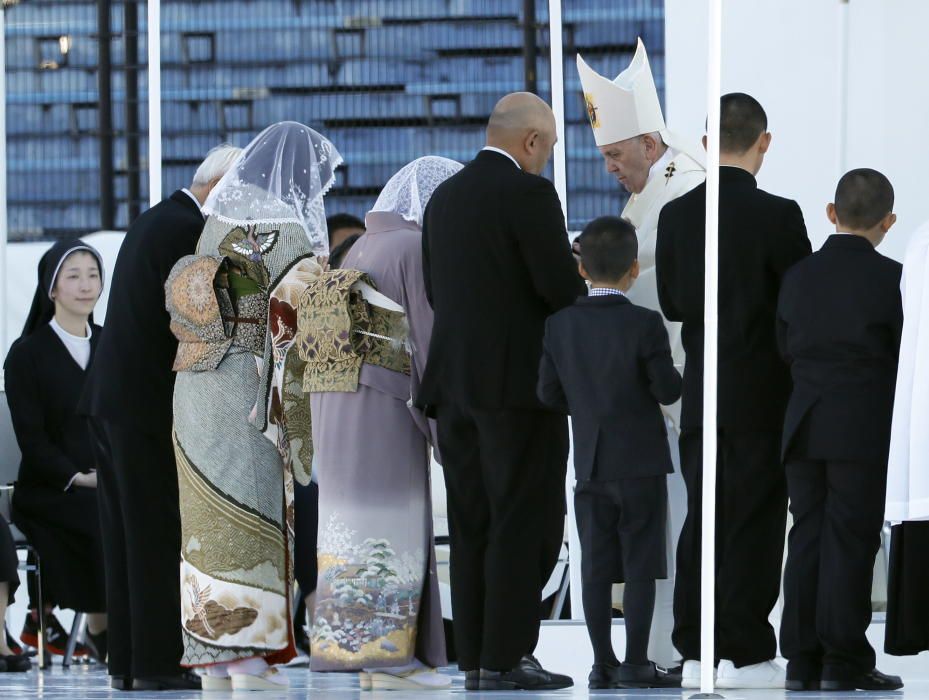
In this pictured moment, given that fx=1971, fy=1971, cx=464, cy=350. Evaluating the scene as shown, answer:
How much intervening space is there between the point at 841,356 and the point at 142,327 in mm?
1774

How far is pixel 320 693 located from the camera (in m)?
4.72

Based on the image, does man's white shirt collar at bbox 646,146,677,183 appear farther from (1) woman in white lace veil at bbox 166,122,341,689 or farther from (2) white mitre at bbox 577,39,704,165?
(1) woman in white lace veil at bbox 166,122,341,689

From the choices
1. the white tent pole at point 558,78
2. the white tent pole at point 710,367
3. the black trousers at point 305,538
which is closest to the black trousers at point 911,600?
the white tent pole at point 710,367

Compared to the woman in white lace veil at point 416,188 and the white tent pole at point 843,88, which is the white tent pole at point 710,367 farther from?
the white tent pole at point 843,88

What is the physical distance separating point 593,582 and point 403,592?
48 cm

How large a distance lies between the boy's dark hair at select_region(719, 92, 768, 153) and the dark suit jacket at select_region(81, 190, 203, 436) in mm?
1367

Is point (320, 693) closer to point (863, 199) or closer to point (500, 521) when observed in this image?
point (500, 521)

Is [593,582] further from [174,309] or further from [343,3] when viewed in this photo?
[343,3]

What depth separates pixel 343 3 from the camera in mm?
13281

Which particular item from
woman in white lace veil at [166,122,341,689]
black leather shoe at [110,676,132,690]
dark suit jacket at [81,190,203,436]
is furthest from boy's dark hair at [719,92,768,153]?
black leather shoe at [110,676,132,690]

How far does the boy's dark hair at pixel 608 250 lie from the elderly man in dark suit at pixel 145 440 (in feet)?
3.40

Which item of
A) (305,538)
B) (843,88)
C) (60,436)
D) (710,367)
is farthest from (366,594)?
(843,88)

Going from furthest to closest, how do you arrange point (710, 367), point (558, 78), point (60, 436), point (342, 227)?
1. point (342, 227)
2. point (60, 436)
3. point (558, 78)
4. point (710, 367)

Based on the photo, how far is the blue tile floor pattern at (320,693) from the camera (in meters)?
4.21
